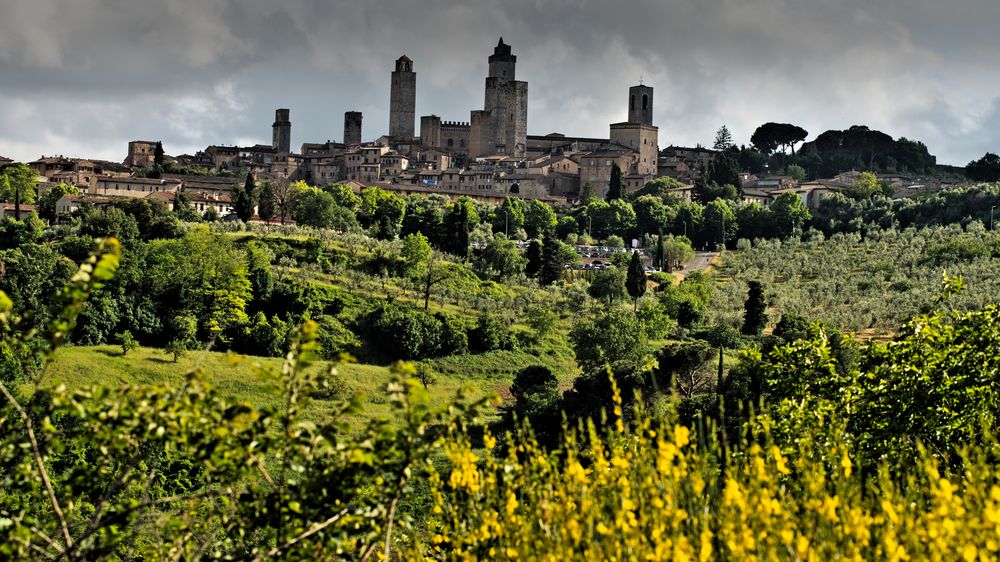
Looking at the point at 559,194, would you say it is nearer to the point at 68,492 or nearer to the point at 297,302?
the point at 297,302

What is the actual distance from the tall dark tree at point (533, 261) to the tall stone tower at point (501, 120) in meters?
53.4

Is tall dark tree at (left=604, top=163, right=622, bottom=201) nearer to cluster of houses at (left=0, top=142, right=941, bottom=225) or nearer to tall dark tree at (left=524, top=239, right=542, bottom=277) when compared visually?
cluster of houses at (left=0, top=142, right=941, bottom=225)

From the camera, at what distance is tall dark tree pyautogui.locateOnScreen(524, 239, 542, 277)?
61678 mm

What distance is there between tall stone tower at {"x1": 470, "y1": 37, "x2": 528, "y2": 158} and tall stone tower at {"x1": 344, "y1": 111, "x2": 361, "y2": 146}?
12848 millimetres

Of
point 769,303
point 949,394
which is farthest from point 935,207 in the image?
point 949,394

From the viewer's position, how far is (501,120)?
117188 mm

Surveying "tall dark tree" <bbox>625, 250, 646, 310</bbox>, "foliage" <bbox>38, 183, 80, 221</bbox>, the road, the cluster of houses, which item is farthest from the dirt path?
"foliage" <bbox>38, 183, 80, 221</bbox>

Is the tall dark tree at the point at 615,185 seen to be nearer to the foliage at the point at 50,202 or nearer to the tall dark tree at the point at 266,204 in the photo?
the tall dark tree at the point at 266,204

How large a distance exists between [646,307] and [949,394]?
135 ft

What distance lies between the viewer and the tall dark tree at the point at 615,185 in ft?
316

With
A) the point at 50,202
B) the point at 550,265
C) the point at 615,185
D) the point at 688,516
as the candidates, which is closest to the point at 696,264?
the point at 550,265

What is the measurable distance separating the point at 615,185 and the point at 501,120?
23524mm

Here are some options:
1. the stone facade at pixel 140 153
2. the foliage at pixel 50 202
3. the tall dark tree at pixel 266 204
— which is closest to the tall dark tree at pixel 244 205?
the tall dark tree at pixel 266 204

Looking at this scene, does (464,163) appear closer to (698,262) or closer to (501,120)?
(501,120)
